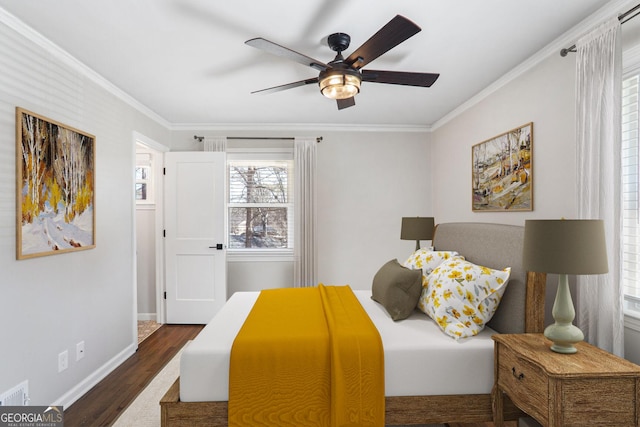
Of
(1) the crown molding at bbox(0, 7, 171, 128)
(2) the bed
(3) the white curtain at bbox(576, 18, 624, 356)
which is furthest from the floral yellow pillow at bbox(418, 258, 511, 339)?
(1) the crown molding at bbox(0, 7, 171, 128)

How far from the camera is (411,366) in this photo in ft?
5.99

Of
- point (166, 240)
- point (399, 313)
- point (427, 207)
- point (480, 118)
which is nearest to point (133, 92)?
point (166, 240)

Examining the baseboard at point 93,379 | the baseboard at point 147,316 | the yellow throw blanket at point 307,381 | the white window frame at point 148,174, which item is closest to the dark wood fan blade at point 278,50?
the yellow throw blanket at point 307,381

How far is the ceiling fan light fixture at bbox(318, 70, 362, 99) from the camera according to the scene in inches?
82.6

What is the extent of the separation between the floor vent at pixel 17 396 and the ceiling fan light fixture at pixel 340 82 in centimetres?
264

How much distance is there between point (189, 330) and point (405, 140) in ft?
12.0

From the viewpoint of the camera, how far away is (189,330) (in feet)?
13.1

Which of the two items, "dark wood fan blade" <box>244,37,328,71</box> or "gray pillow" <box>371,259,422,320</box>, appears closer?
"dark wood fan blade" <box>244,37,328,71</box>

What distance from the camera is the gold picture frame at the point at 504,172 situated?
2633mm

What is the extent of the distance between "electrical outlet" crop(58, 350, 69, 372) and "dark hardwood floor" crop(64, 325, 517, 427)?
0.99 ft

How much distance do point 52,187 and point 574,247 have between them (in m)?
3.11

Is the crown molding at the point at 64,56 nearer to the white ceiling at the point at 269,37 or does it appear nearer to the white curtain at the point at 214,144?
the white ceiling at the point at 269,37

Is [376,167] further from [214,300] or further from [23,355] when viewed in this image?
[23,355]

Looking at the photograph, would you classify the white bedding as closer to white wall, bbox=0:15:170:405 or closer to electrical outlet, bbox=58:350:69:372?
white wall, bbox=0:15:170:405
